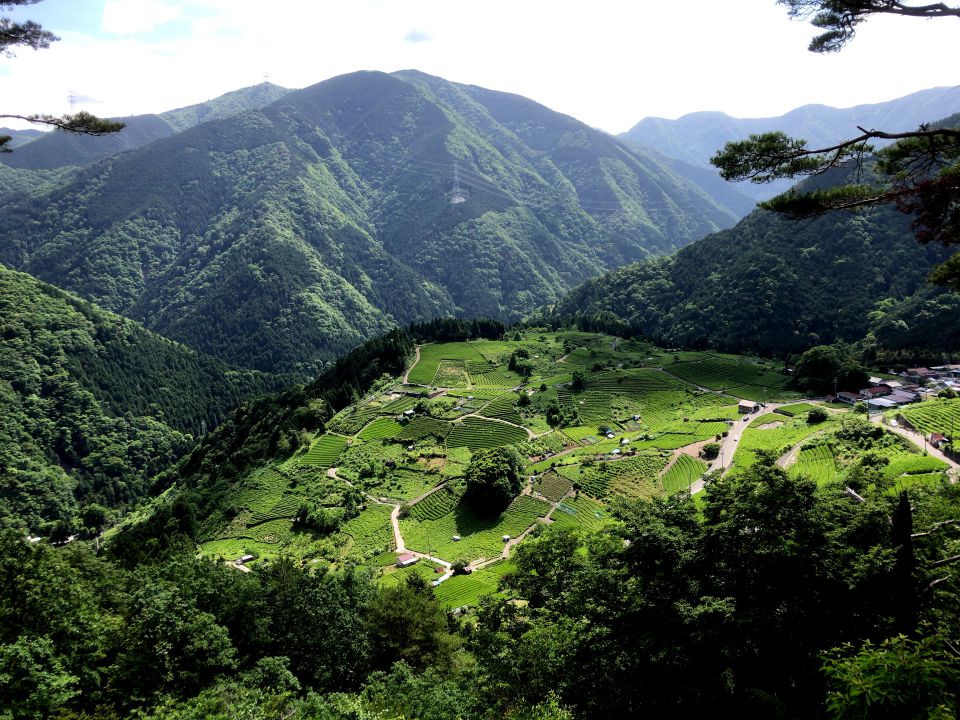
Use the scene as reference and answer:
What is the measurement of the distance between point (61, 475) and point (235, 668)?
126 metres

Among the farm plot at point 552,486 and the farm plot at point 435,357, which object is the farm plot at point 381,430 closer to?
the farm plot at point 435,357

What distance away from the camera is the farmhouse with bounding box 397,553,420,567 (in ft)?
157

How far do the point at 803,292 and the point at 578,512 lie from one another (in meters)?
111

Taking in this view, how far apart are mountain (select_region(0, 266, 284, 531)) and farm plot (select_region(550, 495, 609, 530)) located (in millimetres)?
94032

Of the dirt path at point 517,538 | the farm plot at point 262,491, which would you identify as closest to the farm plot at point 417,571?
the dirt path at point 517,538

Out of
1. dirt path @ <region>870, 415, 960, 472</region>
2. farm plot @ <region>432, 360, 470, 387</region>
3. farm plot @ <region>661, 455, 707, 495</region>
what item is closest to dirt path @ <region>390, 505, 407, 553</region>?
farm plot @ <region>661, 455, 707, 495</region>

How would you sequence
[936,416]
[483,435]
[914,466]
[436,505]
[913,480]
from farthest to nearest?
[483,435] → [436,505] → [936,416] → [914,466] → [913,480]

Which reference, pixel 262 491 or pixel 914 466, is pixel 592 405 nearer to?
pixel 914 466

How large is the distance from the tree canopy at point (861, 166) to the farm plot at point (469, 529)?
41047 mm

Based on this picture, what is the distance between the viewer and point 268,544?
53875mm

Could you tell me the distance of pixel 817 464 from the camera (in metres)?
45.9

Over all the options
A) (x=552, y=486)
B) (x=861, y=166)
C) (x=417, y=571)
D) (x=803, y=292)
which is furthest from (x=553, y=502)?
(x=803, y=292)

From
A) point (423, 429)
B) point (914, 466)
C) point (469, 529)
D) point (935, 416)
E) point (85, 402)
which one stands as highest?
point (914, 466)

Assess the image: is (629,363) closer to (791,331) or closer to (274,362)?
(791,331)
